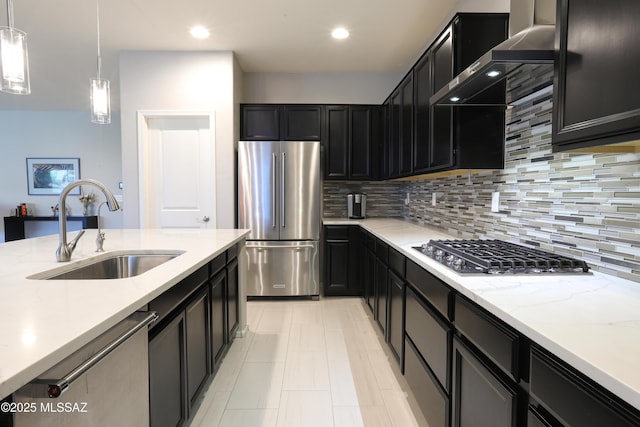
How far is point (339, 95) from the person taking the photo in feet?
13.9

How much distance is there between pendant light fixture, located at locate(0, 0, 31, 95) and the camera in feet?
4.70

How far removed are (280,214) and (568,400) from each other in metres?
3.09

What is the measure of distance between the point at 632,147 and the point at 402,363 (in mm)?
1535

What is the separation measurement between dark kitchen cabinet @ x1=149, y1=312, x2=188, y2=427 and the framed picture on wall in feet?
20.5

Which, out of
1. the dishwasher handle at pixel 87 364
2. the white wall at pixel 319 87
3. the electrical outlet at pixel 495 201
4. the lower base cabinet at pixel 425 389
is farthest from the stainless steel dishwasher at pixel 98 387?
the white wall at pixel 319 87

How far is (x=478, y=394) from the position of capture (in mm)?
1101

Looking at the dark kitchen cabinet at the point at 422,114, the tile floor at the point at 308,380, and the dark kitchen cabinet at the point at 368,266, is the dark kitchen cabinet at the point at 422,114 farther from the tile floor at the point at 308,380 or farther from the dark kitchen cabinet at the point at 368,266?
the tile floor at the point at 308,380

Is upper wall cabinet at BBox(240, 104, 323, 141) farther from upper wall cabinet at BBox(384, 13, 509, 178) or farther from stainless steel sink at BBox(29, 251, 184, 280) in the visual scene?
stainless steel sink at BBox(29, 251, 184, 280)

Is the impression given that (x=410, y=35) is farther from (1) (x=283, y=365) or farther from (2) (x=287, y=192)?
(1) (x=283, y=365)

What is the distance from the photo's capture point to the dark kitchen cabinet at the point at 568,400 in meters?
0.60

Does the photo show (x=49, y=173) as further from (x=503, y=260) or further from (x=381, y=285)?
(x=503, y=260)

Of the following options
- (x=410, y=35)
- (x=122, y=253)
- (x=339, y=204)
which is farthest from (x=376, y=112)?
(x=122, y=253)

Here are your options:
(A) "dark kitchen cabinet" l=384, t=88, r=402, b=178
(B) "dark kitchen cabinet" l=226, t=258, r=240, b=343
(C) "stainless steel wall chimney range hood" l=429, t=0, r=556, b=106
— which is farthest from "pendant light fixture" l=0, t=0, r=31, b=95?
(A) "dark kitchen cabinet" l=384, t=88, r=402, b=178

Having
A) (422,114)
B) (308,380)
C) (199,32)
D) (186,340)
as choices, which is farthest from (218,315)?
(199,32)
